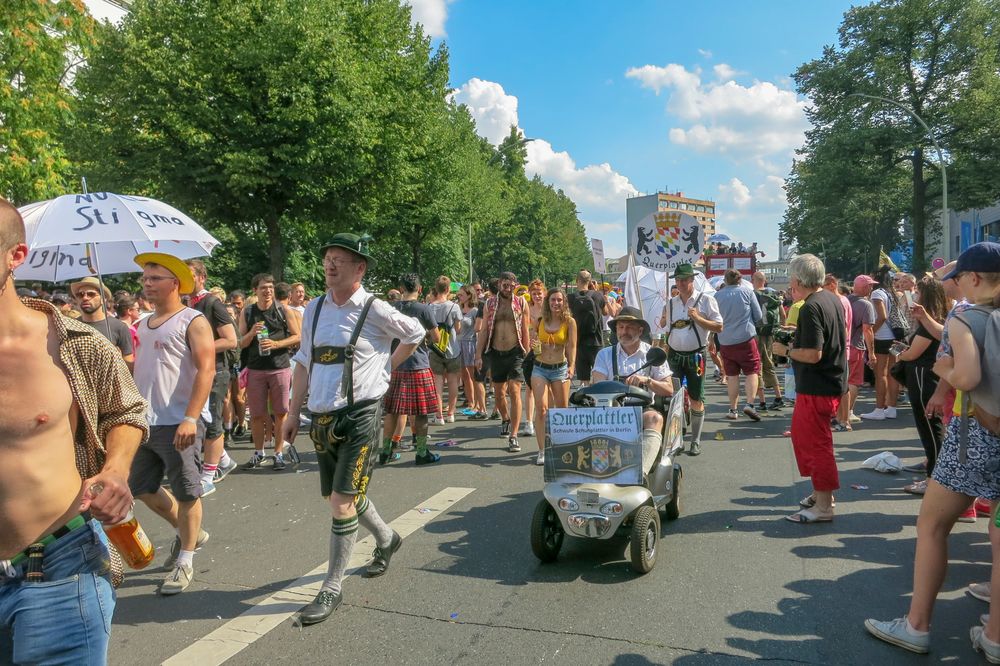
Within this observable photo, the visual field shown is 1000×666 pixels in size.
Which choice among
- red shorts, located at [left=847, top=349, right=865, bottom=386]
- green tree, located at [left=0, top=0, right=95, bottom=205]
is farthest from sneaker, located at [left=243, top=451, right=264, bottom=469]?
green tree, located at [left=0, top=0, right=95, bottom=205]


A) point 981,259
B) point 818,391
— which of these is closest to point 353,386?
point 981,259

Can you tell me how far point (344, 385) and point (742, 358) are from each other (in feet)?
21.3

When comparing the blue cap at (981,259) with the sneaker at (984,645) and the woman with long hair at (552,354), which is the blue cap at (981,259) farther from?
the woman with long hair at (552,354)

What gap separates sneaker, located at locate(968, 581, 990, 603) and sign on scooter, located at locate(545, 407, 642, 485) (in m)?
1.81

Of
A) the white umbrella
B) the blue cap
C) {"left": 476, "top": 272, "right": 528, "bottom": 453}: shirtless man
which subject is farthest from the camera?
{"left": 476, "top": 272, "right": 528, "bottom": 453}: shirtless man

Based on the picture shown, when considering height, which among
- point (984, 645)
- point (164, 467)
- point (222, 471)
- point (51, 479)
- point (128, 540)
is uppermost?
point (51, 479)

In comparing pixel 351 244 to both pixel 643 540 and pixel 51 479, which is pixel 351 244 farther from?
pixel 643 540

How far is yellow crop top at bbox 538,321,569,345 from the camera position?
272 inches

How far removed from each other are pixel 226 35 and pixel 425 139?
7.07 m

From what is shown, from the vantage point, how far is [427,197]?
89.3 ft

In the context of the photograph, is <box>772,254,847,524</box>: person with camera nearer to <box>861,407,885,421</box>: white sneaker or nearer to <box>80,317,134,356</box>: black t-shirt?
<box>861,407,885,421</box>: white sneaker

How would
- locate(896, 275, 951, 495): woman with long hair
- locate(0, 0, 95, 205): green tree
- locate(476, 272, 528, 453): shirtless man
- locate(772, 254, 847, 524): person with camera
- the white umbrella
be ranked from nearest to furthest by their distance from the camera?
the white umbrella
locate(772, 254, 847, 524): person with camera
locate(896, 275, 951, 495): woman with long hair
locate(476, 272, 528, 453): shirtless man
locate(0, 0, 95, 205): green tree

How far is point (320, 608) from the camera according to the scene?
141 inches

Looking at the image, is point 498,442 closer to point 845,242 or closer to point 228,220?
point 228,220
